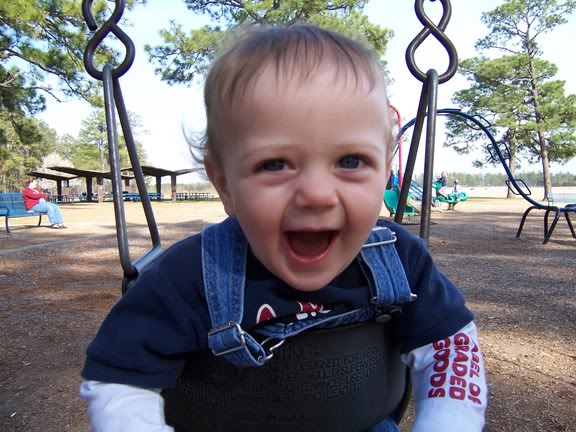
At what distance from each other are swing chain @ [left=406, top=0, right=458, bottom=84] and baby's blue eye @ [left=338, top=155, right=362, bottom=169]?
0.40 m

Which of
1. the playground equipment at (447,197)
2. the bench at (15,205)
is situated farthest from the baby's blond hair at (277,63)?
the playground equipment at (447,197)

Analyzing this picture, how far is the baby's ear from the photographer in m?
0.89

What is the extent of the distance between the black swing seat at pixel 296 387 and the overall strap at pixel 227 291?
0.14 ft

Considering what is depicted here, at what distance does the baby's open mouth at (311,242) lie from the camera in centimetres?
76

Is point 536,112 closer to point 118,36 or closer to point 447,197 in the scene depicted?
point 447,197

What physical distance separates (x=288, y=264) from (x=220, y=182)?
235mm

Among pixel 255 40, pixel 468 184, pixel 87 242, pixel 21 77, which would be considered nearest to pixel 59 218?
pixel 87 242

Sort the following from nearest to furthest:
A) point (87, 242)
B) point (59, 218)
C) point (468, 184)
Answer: point (87, 242) < point (59, 218) < point (468, 184)

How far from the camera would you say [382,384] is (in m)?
0.86

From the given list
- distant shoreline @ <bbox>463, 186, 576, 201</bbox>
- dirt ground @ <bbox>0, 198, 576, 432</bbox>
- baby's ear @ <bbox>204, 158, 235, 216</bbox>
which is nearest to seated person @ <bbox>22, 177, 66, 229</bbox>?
dirt ground @ <bbox>0, 198, 576, 432</bbox>

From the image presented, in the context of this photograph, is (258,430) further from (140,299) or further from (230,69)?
(230,69)

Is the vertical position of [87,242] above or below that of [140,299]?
below

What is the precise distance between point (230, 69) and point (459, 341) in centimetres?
60

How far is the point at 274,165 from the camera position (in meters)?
0.75
